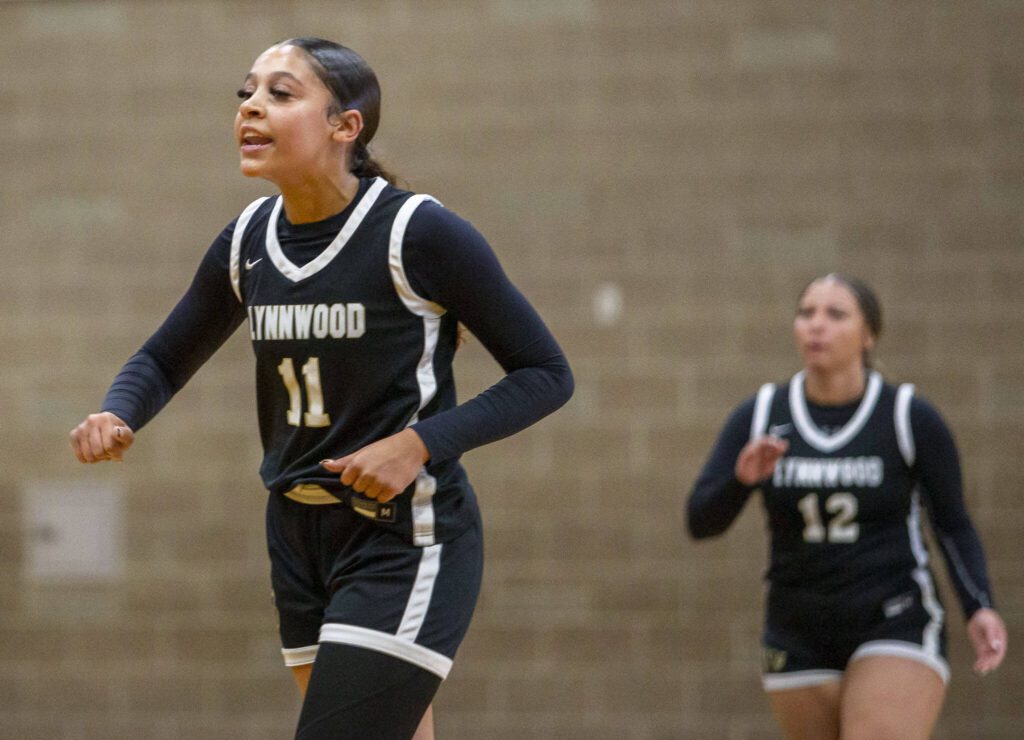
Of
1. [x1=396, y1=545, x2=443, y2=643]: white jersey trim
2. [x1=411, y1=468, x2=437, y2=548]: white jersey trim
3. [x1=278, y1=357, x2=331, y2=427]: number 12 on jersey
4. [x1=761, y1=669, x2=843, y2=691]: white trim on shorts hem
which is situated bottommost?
[x1=761, y1=669, x2=843, y2=691]: white trim on shorts hem

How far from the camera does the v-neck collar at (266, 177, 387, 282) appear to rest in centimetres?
236

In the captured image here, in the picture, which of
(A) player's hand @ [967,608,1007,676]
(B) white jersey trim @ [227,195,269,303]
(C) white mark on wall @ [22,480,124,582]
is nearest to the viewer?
(B) white jersey trim @ [227,195,269,303]

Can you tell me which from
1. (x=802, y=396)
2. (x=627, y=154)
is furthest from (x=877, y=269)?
(x=802, y=396)

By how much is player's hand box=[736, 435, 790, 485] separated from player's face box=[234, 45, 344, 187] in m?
1.69

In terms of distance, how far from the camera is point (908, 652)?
3.61m

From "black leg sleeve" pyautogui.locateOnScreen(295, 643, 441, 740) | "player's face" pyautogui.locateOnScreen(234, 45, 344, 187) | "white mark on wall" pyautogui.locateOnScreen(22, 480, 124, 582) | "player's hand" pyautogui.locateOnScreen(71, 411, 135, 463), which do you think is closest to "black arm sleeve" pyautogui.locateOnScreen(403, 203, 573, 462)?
"player's face" pyautogui.locateOnScreen(234, 45, 344, 187)

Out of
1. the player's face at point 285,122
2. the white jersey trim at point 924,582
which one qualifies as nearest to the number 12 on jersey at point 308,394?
the player's face at point 285,122

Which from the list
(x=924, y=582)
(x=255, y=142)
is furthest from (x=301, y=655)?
(x=924, y=582)

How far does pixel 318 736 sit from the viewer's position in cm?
217

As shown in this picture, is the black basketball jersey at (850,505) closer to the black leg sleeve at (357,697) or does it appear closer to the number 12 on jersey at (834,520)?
the number 12 on jersey at (834,520)

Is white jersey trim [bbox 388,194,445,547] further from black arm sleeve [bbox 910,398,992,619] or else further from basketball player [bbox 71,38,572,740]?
black arm sleeve [bbox 910,398,992,619]

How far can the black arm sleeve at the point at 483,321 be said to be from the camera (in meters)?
2.29

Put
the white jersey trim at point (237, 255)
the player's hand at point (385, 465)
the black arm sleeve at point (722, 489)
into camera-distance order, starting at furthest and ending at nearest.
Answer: the black arm sleeve at point (722, 489) → the white jersey trim at point (237, 255) → the player's hand at point (385, 465)

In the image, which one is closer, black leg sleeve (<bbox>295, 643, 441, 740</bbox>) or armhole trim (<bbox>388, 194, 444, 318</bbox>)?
black leg sleeve (<bbox>295, 643, 441, 740</bbox>)
